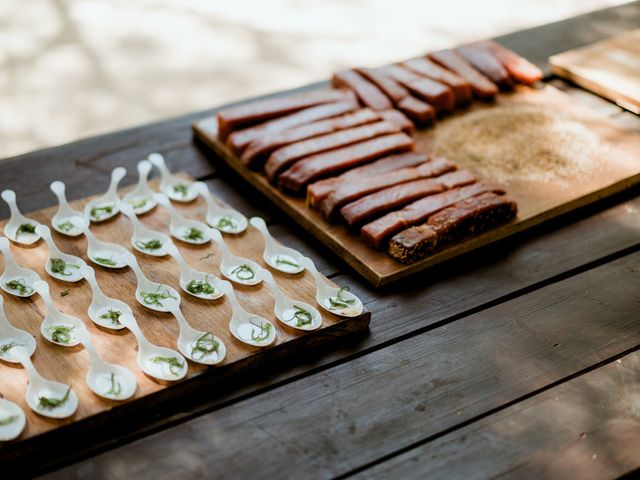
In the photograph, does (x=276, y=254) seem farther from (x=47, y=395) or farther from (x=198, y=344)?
(x=47, y=395)

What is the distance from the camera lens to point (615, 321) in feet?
9.00

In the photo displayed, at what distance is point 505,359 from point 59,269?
1501mm

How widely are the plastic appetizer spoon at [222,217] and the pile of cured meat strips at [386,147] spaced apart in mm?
281

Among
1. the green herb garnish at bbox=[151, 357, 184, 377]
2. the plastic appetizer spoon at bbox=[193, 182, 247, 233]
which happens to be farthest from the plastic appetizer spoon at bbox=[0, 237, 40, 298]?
the plastic appetizer spoon at bbox=[193, 182, 247, 233]

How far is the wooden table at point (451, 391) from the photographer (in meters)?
2.21

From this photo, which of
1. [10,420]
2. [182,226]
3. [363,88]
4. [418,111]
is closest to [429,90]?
[418,111]

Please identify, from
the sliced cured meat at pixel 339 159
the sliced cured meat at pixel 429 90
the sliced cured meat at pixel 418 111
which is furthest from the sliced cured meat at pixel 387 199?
the sliced cured meat at pixel 429 90

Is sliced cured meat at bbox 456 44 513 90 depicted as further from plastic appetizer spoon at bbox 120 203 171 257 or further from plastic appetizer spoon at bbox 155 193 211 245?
plastic appetizer spoon at bbox 120 203 171 257

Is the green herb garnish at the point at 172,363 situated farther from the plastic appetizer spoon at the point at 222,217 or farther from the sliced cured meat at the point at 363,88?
the sliced cured meat at the point at 363,88

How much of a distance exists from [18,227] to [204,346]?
99 cm

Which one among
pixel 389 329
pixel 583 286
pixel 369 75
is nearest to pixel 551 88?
pixel 369 75

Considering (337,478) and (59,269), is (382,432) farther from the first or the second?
(59,269)

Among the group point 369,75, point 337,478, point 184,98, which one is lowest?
point 184,98

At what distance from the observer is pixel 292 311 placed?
8.74ft
